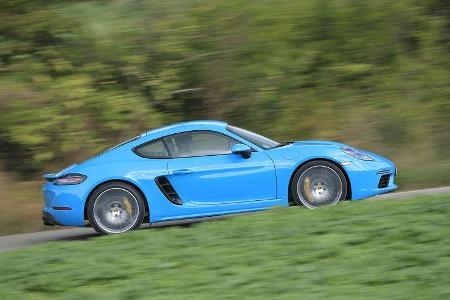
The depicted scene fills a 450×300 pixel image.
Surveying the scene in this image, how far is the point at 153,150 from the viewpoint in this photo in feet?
32.0

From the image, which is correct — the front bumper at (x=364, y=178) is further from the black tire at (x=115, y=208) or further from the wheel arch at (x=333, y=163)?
the black tire at (x=115, y=208)

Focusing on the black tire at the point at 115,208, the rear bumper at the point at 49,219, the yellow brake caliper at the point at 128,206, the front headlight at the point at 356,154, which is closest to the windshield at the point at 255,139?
the front headlight at the point at 356,154

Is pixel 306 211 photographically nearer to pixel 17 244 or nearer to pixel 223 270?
pixel 223 270

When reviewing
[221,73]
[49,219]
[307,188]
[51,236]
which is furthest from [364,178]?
[221,73]

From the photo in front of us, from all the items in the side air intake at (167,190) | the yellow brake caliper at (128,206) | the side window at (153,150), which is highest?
the side window at (153,150)

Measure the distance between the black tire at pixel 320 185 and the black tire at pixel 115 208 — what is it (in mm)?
2090

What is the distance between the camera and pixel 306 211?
7.36 meters

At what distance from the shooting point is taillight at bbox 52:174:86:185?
371 inches

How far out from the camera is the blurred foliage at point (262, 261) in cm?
509

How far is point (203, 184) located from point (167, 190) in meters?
0.49

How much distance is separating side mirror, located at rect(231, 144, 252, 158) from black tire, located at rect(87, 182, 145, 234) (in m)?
1.40

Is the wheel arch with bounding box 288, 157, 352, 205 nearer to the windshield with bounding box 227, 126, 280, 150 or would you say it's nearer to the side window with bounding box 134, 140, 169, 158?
the windshield with bounding box 227, 126, 280, 150

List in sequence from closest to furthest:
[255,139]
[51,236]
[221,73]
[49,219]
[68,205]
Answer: [68,205]
[49,219]
[255,139]
[51,236]
[221,73]

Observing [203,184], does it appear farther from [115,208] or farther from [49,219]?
[49,219]
